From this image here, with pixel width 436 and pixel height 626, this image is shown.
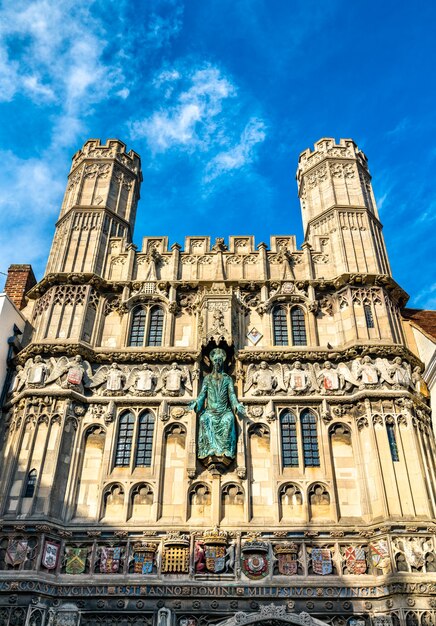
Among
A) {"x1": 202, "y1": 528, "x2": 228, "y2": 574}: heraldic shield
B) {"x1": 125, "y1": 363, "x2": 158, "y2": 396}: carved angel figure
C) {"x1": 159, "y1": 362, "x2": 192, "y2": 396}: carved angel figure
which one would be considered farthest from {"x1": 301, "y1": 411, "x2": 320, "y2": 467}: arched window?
{"x1": 125, "y1": 363, "x2": 158, "y2": 396}: carved angel figure

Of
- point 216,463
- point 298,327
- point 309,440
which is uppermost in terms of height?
point 298,327

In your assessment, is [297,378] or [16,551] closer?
[16,551]

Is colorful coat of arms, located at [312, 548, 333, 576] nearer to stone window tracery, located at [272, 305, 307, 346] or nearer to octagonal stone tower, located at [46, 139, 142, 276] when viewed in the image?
stone window tracery, located at [272, 305, 307, 346]

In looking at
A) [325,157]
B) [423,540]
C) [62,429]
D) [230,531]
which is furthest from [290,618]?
[325,157]

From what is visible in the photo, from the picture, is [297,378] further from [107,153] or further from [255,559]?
[107,153]

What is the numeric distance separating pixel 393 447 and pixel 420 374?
3.22m

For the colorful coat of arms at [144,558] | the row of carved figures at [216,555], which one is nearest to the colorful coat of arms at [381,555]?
the row of carved figures at [216,555]

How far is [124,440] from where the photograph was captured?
726 inches

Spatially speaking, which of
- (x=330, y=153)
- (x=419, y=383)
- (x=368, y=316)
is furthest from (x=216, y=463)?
(x=330, y=153)

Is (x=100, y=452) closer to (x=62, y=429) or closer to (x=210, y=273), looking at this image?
(x=62, y=429)

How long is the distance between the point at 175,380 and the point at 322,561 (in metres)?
6.75

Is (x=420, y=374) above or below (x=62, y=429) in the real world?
above

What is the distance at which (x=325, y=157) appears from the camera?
2536 centimetres

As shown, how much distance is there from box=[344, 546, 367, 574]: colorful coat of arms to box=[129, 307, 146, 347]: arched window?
30.2 ft
